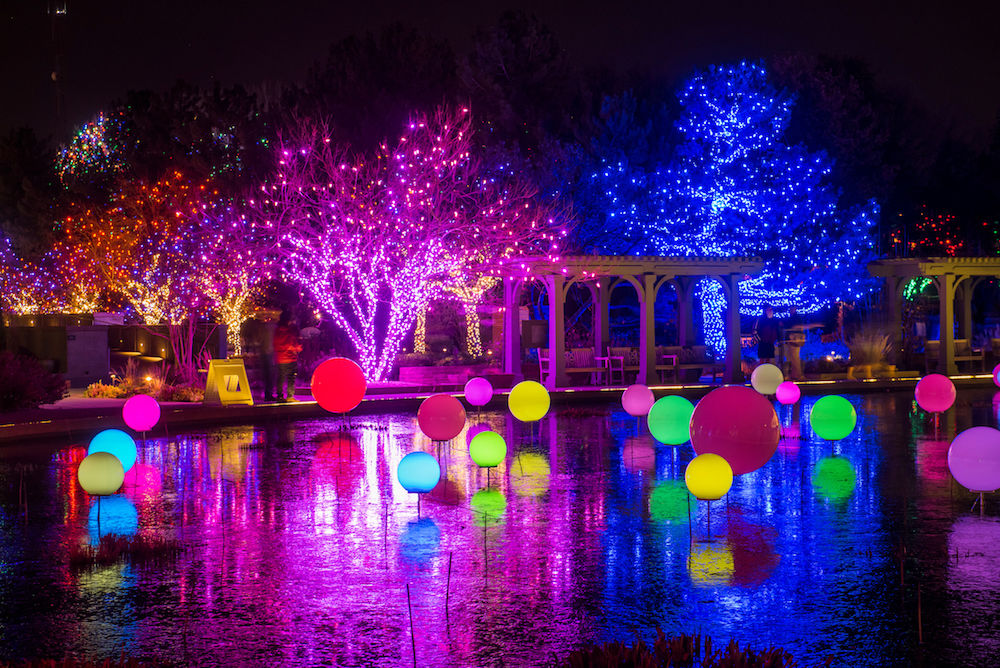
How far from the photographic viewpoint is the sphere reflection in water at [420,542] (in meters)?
7.75

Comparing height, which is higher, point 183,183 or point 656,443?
point 183,183

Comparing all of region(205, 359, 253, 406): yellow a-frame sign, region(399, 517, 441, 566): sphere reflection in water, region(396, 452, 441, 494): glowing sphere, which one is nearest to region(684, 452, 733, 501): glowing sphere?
region(399, 517, 441, 566): sphere reflection in water

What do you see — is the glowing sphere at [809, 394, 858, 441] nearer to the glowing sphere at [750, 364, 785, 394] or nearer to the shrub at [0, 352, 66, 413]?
the glowing sphere at [750, 364, 785, 394]

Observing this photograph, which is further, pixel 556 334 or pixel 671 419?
pixel 556 334

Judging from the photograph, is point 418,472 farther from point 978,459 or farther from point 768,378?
point 768,378

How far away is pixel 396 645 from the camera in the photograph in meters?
5.71

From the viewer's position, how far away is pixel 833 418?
1342cm

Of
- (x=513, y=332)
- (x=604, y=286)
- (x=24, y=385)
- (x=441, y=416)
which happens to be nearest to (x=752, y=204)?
(x=604, y=286)

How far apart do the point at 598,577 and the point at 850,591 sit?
5.61 feet

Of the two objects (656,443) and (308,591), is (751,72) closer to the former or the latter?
(656,443)

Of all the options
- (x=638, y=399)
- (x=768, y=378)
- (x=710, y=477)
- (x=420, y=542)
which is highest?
(x=768, y=378)

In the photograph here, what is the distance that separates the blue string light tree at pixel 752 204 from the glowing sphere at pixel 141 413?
20.6m

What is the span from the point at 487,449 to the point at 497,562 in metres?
3.85

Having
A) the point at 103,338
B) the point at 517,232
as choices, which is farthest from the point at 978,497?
the point at 103,338
